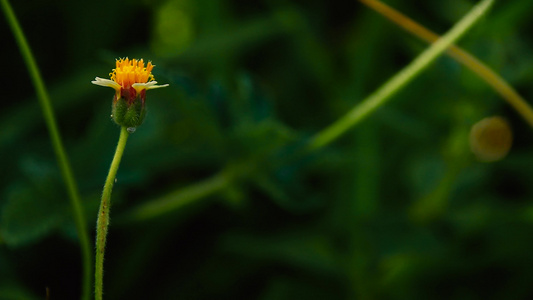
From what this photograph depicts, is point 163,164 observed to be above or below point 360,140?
below

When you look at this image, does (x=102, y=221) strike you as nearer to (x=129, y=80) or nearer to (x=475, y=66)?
(x=129, y=80)

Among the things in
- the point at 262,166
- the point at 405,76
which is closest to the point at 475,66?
the point at 405,76

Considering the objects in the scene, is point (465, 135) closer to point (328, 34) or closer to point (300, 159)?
point (300, 159)

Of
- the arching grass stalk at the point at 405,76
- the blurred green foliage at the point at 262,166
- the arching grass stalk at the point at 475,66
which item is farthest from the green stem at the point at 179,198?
the arching grass stalk at the point at 475,66

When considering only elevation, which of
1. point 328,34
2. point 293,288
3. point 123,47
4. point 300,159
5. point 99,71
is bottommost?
point 293,288

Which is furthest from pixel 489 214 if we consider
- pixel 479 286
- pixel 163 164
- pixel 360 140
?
pixel 163 164

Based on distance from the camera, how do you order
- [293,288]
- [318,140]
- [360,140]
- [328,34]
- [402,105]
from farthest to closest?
[328,34] < [402,105] < [360,140] < [293,288] < [318,140]

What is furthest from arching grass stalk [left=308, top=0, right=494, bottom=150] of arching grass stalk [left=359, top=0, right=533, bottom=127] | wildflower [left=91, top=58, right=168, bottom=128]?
wildflower [left=91, top=58, right=168, bottom=128]
